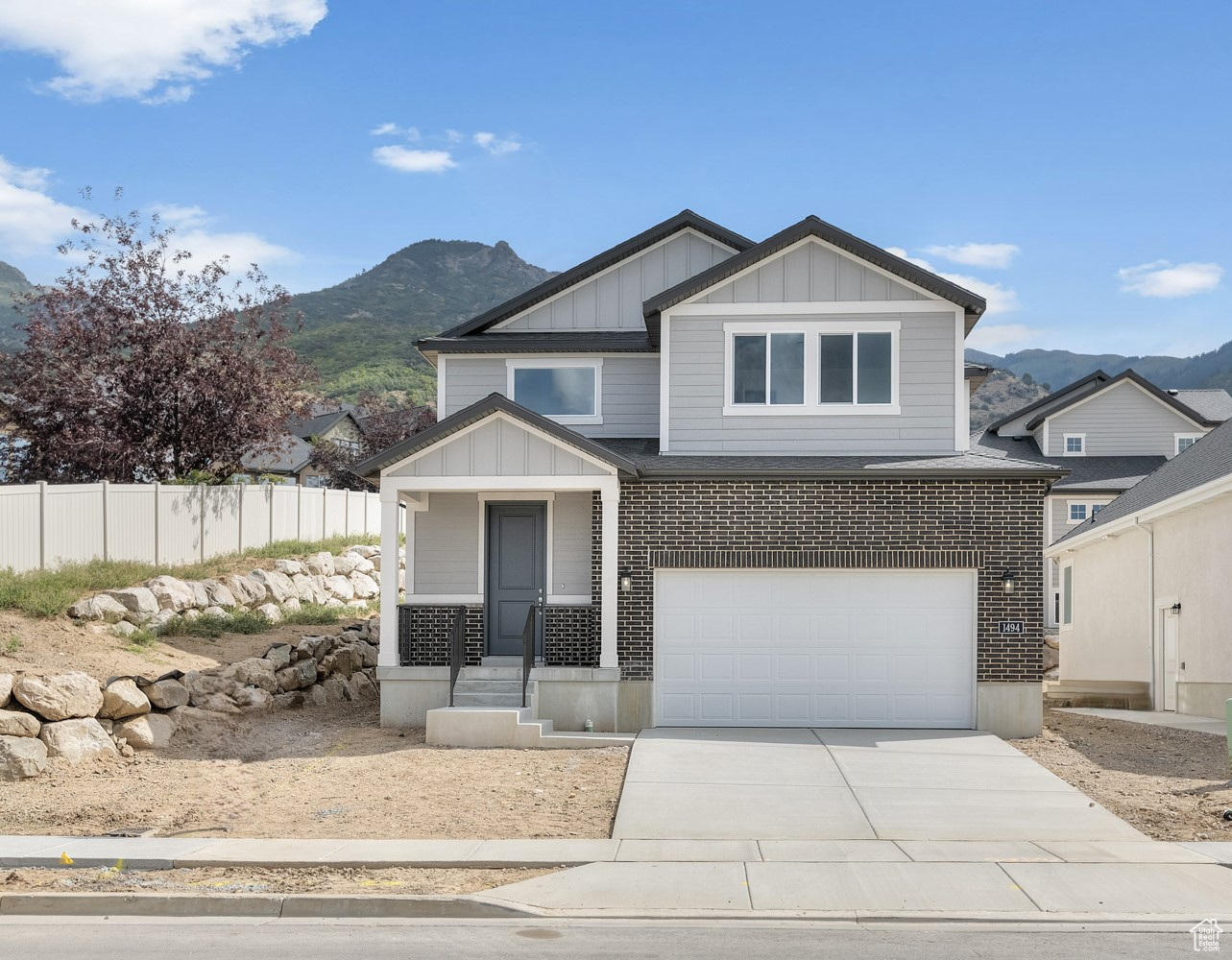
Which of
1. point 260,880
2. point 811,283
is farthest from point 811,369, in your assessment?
point 260,880

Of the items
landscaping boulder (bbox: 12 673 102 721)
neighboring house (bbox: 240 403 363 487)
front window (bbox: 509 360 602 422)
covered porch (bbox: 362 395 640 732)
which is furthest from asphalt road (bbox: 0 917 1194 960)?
neighboring house (bbox: 240 403 363 487)

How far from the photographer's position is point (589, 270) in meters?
18.9

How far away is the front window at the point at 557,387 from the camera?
18203mm

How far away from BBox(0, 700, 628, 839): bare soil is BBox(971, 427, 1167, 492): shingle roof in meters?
23.3

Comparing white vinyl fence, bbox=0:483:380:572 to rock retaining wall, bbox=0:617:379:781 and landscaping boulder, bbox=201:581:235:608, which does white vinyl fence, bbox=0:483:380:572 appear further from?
rock retaining wall, bbox=0:617:379:781

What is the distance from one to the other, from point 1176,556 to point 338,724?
14943 millimetres

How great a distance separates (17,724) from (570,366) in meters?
9.39

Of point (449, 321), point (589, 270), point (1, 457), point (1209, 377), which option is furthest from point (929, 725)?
point (1209, 377)

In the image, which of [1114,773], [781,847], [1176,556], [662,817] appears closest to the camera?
[781,847]

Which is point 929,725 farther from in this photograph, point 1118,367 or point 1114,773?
point 1118,367

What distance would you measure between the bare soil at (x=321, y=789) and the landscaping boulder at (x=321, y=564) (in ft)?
29.7

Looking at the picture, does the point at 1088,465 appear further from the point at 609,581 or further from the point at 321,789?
the point at 321,789

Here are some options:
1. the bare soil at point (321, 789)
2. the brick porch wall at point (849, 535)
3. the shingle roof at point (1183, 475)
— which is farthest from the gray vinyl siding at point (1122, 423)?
the bare soil at point (321, 789)

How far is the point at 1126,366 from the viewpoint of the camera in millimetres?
173500
